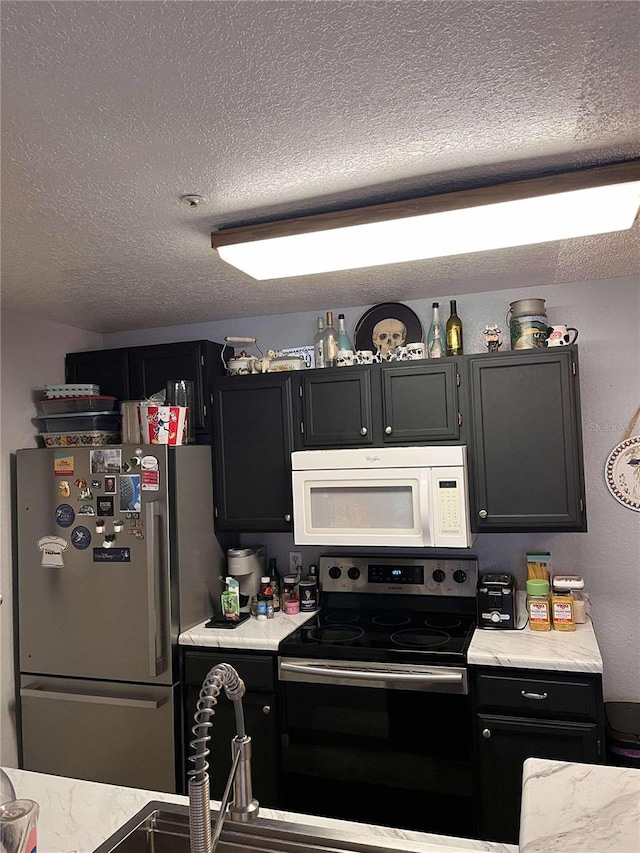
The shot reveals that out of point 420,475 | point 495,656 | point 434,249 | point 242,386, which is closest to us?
point 434,249

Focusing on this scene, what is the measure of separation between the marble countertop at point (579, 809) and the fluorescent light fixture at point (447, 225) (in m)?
1.37

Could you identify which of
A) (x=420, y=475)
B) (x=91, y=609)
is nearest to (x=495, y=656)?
(x=420, y=475)

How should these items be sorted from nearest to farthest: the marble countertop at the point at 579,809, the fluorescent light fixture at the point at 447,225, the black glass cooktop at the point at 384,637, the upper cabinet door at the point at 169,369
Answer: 1. the marble countertop at the point at 579,809
2. the fluorescent light fixture at the point at 447,225
3. the black glass cooktop at the point at 384,637
4. the upper cabinet door at the point at 169,369

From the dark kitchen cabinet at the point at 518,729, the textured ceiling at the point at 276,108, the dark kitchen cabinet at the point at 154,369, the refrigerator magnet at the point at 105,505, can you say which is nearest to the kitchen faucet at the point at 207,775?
the textured ceiling at the point at 276,108

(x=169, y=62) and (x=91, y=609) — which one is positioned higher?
(x=169, y=62)

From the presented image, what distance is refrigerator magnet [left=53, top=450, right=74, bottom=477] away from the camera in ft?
9.90

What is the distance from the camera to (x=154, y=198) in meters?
1.84

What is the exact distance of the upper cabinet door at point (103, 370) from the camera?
3455 mm

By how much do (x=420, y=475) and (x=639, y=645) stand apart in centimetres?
125

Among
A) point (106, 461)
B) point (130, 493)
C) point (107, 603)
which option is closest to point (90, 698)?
point (107, 603)

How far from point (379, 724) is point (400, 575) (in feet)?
2.40

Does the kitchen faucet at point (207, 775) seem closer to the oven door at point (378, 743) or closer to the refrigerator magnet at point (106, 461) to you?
the oven door at point (378, 743)

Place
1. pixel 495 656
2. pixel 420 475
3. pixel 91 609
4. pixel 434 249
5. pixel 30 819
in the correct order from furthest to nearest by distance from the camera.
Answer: pixel 91 609
pixel 420 475
pixel 495 656
pixel 434 249
pixel 30 819

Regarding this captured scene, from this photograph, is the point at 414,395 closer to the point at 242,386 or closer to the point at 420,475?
the point at 420,475
